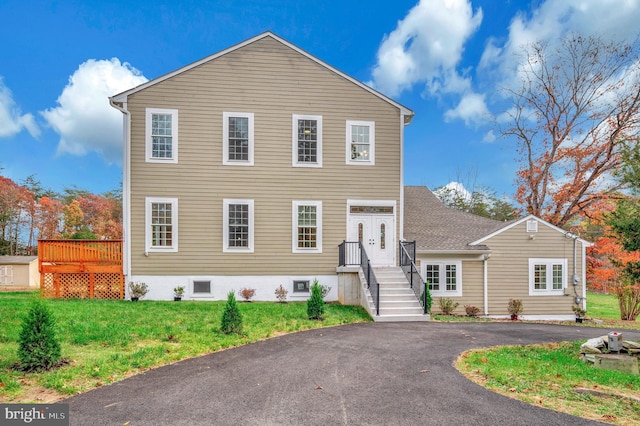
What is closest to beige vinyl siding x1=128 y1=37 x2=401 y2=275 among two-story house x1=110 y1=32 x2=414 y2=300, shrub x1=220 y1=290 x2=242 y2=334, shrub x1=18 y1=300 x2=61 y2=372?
two-story house x1=110 y1=32 x2=414 y2=300

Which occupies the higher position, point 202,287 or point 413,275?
point 413,275

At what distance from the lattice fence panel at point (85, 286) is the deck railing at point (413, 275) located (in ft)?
33.6

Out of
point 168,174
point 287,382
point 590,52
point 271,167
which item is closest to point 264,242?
point 271,167

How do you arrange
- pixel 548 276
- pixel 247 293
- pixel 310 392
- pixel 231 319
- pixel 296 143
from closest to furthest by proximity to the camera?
pixel 310 392 < pixel 231 319 < pixel 247 293 < pixel 296 143 < pixel 548 276

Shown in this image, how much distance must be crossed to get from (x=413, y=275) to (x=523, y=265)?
571cm

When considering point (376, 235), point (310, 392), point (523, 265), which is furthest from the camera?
point (523, 265)

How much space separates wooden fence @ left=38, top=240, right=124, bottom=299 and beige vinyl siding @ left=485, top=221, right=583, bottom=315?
14280 millimetres

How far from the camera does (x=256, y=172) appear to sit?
13.2 metres

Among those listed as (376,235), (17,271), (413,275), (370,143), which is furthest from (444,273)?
(17,271)

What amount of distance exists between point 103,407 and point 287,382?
7.39ft

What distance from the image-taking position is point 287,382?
502cm

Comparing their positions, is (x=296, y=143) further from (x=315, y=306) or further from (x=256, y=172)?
(x=315, y=306)

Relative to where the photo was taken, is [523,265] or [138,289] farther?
[523,265]

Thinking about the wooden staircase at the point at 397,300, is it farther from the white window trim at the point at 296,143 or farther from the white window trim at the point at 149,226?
the white window trim at the point at 149,226
